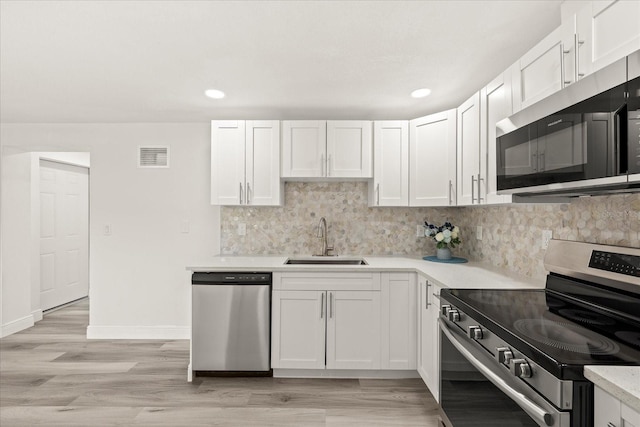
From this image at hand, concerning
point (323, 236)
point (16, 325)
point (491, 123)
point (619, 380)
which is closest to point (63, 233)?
point (16, 325)

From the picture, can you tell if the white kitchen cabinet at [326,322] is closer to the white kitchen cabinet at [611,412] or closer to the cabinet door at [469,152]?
the cabinet door at [469,152]

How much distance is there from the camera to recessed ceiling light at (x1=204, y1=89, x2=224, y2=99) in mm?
2914

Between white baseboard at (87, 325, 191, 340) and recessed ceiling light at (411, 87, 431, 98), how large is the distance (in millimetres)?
3114

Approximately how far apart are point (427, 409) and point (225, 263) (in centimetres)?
183

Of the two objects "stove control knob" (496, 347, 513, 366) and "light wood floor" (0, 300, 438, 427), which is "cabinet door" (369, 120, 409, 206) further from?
"stove control knob" (496, 347, 513, 366)

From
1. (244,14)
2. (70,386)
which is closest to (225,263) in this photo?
(70,386)

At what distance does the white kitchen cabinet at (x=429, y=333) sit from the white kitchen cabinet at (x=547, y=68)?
1.21 metres

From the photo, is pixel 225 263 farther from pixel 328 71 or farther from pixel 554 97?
pixel 554 97

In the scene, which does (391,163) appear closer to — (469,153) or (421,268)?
(469,153)

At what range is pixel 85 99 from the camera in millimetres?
3162

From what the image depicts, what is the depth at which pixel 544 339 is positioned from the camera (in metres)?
1.21

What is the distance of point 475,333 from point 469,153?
1.50 meters

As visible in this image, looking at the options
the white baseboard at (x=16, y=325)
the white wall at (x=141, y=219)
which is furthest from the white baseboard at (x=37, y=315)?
the white wall at (x=141, y=219)

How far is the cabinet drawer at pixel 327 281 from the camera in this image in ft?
9.65
